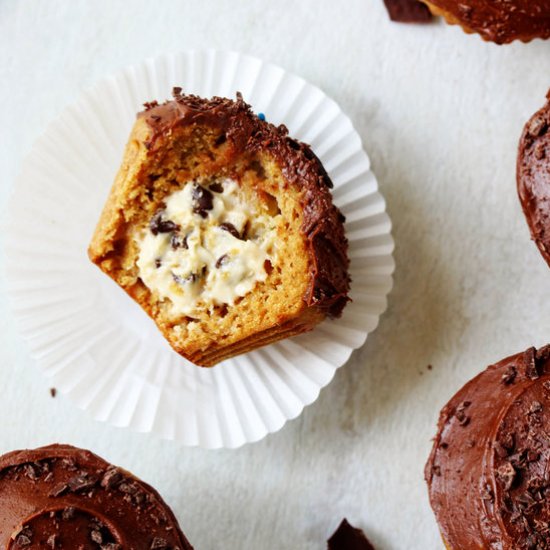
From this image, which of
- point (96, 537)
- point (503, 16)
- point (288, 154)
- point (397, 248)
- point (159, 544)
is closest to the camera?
point (96, 537)

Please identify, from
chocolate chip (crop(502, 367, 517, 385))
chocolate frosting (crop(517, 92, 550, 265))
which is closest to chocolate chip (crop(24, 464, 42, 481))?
chocolate chip (crop(502, 367, 517, 385))

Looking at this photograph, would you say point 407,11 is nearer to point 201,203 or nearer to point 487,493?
point 201,203

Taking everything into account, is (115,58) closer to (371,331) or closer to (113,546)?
(371,331)

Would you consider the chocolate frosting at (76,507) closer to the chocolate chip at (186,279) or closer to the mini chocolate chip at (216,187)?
the chocolate chip at (186,279)

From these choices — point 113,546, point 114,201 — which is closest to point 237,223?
point 114,201

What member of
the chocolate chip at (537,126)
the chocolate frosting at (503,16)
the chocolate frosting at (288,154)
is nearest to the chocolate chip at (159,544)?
the chocolate frosting at (288,154)

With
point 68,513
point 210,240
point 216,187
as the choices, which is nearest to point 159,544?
point 68,513
